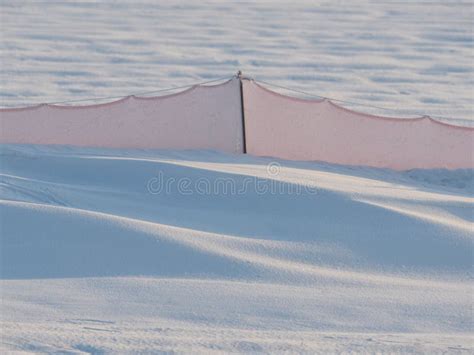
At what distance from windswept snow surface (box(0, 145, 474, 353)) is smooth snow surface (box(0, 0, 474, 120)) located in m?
4.04

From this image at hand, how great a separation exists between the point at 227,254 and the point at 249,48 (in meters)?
9.45

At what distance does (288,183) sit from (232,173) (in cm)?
42

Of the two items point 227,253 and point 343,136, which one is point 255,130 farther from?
point 227,253

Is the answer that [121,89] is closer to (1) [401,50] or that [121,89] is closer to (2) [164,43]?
(2) [164,43]

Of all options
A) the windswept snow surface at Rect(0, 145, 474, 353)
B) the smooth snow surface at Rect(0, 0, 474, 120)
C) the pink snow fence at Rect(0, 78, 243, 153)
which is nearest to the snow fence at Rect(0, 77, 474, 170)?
the pink snow fence at Rect(0, 78, 243, 153)

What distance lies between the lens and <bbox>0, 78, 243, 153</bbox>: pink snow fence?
766 cm

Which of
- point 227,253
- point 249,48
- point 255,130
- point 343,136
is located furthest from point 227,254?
point 249,48

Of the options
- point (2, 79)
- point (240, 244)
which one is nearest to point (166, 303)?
point (240, 244)

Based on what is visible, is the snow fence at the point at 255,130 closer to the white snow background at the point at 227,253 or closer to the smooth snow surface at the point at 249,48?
the white snow background at the point at 227,253

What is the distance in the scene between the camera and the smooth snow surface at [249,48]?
12078mm

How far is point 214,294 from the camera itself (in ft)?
15.2

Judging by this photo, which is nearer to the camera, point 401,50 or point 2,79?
point 2,79

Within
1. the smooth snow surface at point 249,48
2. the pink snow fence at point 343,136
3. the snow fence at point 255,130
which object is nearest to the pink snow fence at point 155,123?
the snow fence at point 255,130

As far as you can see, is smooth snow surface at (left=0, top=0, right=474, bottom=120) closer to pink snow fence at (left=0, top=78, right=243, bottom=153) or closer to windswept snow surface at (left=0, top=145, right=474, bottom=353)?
pink snow fence at (left=0, top=78, right=243, bottom=153)
